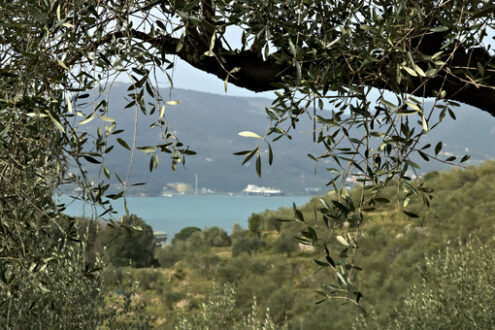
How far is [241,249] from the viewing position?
118ft

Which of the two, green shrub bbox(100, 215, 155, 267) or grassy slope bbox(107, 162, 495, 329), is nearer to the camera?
grassy slope bbox(107, 162, 495, 329)

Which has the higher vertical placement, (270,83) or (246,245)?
(270,83)

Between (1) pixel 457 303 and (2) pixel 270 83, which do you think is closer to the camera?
(2) pixel 270 83

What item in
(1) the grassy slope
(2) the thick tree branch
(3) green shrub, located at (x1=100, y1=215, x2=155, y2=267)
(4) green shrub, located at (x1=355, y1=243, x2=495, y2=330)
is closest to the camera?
(2) the thick tree branch

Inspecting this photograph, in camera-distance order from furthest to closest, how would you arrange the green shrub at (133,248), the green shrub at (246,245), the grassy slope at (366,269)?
1. the green shrub at (133,248)
2. the green shrub at (246,245)
3. the grassy slope at (366,269)

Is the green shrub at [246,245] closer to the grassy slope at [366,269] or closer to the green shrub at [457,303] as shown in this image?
the grassy slope at [366,269]

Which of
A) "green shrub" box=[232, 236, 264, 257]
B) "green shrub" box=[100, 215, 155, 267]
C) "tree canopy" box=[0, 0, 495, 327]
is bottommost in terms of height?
"green shrub" box=[100, 215, 155, 267]

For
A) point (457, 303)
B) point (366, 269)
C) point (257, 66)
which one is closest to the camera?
point (257, 66)

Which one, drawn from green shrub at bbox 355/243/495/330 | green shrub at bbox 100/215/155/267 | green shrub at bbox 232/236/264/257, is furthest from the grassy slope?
green shrub at bbox 355/243/495/330

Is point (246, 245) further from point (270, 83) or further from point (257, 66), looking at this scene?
point (270, 83)

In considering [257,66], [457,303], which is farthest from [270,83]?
[457,303]

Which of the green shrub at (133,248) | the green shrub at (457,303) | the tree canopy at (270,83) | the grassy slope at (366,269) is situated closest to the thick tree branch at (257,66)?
the tree canopy at (270,83)

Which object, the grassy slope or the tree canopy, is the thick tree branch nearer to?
the tree canopy

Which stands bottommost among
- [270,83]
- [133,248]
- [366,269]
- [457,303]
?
[133,248]
